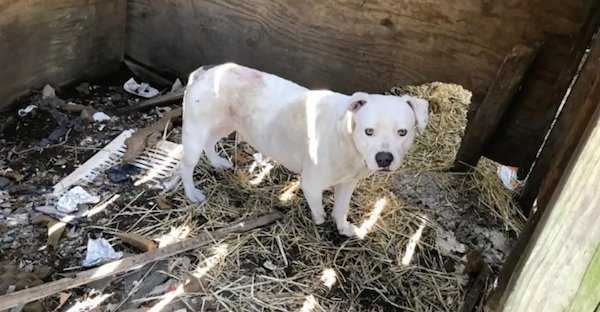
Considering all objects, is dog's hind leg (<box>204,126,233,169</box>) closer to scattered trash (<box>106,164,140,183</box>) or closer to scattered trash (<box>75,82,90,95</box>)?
scattered trash (<box>106,164,140,183</box>)

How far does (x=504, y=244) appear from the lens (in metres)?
3.54

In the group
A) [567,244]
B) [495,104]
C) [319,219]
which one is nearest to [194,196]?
[319,219]

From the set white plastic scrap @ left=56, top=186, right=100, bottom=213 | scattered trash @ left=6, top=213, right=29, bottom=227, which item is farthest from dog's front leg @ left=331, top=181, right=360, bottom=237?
scattered trash @ left=6, top=213, right=29, bottom=227

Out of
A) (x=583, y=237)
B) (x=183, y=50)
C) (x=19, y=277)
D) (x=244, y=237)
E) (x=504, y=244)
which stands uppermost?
(x=583, y=237)

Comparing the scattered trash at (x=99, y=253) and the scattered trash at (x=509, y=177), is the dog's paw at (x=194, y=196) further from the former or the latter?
the scattered trash at (x=509, y=177)

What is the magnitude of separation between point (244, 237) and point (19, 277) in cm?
120

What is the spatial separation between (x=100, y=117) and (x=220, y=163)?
3.82 feet

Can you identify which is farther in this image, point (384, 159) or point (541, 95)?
point (541, 95)

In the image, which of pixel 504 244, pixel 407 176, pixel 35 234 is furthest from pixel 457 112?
pixel 35 234

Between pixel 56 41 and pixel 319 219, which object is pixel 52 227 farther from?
pixel 56 41

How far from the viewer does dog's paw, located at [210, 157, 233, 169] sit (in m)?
3.93

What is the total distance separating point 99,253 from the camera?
10.6ft

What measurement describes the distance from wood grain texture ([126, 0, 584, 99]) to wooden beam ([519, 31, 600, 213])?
384mm

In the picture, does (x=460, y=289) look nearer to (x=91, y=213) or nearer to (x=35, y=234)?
(x=91, y=213)
